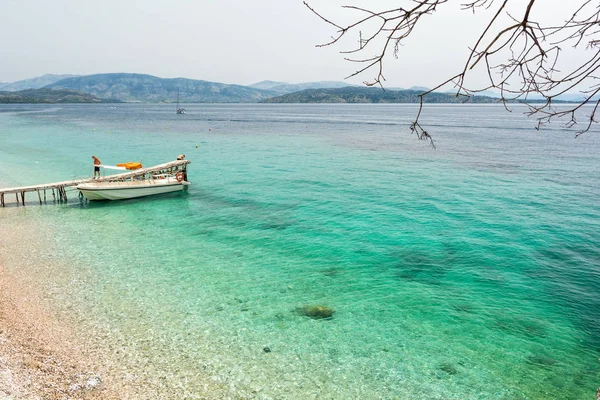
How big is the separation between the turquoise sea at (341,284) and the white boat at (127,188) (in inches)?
26.5

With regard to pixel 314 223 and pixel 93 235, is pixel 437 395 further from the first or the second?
pixel 93 235

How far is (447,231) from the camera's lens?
19.0 meters

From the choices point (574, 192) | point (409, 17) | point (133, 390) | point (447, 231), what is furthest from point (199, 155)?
point (409, 17)

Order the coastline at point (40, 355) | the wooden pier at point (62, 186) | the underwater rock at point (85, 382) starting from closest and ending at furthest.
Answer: the coastline at point (40, 355) → the underwater rock at point (85, 382) → the wooden pier at point (62, 186)

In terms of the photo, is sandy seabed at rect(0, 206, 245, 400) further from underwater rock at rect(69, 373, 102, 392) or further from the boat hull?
the boat hull

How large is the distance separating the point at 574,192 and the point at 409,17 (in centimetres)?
2921

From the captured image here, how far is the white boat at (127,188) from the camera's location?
23.8 meters

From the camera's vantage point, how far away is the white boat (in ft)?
77.9

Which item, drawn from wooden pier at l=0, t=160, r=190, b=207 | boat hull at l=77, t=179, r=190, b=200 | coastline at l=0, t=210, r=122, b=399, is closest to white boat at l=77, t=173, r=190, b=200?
boat hull at l=77, t=179, r=190, b=200

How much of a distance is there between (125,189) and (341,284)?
54.8ft

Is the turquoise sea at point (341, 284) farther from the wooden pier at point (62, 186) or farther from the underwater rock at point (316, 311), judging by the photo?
the wooden pier at point (62, 186)

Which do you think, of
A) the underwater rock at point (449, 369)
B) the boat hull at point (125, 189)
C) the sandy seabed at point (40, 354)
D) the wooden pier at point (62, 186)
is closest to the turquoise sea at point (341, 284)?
the underwater rock at point (449, 369)

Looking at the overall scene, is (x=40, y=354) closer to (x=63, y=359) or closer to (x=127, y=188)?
(x=63, y=359)

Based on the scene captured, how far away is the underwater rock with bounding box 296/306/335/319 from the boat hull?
17.0m
